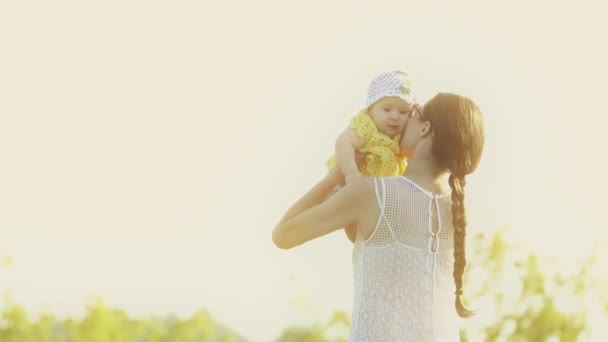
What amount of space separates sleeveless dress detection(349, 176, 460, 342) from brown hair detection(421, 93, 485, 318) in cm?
7

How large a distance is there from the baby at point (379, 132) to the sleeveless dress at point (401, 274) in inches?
6.5

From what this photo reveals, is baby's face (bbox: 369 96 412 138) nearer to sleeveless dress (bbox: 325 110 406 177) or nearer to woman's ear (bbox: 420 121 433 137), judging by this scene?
sleeveless dress (bbox: 325 110 406 177)

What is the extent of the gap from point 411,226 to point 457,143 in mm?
280

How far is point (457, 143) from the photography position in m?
3.38

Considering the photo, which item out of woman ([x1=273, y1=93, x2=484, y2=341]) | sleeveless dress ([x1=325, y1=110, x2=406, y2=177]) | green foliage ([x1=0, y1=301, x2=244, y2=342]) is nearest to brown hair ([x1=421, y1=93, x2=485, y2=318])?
woman ([x1=273, y1=93, x2=484, y2=341])

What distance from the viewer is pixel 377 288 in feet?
11.0

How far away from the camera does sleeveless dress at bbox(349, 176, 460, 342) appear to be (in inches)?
132

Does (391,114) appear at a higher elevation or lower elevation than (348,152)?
higher

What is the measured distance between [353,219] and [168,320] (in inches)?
409

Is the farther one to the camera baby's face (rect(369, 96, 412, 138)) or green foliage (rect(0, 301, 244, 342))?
green foliage (rect(0, 301, 244, 342))

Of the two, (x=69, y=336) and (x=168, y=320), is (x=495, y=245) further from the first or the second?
(x=69, y=336)

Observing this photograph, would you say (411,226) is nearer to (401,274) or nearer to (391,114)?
(401,274)

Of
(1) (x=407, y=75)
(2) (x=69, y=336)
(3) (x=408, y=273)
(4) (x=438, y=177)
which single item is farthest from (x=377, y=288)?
(2) (x=69, y=336)

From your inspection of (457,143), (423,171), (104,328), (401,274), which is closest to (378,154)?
(423,171)
